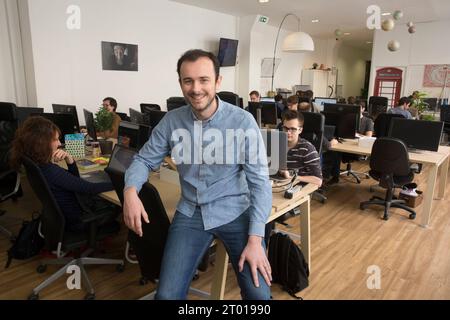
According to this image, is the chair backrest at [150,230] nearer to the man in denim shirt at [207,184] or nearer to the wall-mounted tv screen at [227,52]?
the man in denim shirt at [207,184]

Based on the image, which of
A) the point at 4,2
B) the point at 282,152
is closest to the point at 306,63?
the point at 4,2

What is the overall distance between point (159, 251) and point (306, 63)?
36.1 ft

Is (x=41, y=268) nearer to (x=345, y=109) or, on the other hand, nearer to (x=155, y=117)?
(x=155, y=117)

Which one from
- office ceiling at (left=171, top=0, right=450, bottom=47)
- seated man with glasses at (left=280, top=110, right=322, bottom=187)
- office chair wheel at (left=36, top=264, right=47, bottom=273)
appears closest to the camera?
office chair wheel at (left=36, top=264, right=47, bottom=273)

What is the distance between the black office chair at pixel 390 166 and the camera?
3.46 m

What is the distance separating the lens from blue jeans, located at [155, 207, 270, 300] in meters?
1.45

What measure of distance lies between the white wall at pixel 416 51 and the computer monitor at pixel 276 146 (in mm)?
8548

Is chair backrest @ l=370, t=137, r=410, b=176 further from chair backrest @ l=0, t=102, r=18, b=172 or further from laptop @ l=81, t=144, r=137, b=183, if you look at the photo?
chair backrest @ l=0, t=102, r=18, b=172

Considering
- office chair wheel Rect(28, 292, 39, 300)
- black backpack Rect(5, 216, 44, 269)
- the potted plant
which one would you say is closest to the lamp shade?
the potted plant

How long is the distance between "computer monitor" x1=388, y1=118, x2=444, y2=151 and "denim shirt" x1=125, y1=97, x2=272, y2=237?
9.84ft

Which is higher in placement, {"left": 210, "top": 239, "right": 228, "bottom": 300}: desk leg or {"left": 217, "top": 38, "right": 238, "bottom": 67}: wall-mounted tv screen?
{"left": 217, "top": 38, "right": 238, "bottom": 67}: wall-mounted tv screen

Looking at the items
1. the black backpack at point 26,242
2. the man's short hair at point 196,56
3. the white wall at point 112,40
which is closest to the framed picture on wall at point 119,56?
the white wall at point 112,40

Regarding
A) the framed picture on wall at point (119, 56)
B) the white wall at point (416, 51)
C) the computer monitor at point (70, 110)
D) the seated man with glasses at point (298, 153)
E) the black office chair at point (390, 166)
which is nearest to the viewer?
the seated man with glasses at point (298, 153)

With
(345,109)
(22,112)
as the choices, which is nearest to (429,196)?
(345,109)
